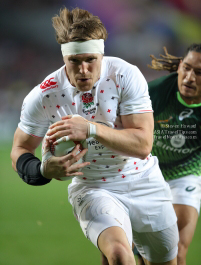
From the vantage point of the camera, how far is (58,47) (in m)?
5.58

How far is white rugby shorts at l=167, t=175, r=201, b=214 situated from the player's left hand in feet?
4.54

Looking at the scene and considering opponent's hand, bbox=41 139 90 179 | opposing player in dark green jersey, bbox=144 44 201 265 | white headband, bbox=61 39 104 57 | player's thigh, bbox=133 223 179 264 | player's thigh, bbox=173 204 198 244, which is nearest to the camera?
opponent's hand, bbox=41 139 90 179

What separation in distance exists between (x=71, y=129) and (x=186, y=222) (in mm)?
1364

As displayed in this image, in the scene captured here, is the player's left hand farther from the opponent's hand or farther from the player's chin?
the player's chin

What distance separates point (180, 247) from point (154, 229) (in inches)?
24.0

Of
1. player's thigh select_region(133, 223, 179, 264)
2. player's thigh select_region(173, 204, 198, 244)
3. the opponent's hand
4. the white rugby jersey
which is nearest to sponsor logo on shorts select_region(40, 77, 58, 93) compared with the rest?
the white rugby jersey

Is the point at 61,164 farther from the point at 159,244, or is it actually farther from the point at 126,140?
the point at 159,244

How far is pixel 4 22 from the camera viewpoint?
4719 millimetres

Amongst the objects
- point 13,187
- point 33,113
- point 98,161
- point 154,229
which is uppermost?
point 33,113

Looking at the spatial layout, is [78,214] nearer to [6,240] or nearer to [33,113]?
[33,113]

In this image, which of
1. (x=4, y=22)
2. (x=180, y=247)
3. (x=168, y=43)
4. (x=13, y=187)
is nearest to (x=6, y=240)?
(x=13, y=187)

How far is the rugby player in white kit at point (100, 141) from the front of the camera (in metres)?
1.85

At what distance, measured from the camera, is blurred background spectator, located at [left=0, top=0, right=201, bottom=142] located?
14.8 feet

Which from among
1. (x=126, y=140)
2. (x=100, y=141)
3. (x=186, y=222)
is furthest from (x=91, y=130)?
(x=186, y=222)
